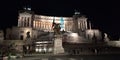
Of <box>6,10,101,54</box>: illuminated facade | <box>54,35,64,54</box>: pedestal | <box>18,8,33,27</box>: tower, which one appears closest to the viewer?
<box>54,35,64,54</box>: pedestal

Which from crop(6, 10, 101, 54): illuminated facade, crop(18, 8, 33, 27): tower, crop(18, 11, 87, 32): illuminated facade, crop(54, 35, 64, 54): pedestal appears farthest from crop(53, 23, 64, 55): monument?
crop(18, 8, 33, 27): tower

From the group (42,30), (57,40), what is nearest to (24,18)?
(42,30)

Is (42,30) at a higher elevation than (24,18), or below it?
below

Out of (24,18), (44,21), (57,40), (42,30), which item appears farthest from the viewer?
(44,21)

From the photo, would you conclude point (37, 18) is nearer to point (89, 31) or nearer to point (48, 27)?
point (48, 27)

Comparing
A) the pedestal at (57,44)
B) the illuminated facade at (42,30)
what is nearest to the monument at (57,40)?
the pedestal at (57,44)

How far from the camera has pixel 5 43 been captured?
64062 millimetres

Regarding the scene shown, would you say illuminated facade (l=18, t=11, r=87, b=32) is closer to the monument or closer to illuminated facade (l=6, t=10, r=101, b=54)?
illuminated facade (l=6, t=10, r=101, b=54)

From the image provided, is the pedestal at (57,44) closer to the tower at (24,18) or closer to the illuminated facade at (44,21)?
the illuminated facade at (44,21)

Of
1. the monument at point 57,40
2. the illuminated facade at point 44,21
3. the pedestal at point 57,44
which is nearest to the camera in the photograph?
the monument at point 57,40

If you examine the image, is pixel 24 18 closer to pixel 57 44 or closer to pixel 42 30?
pixel 42 30

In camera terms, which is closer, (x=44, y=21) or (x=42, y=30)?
(x=42, y=30)

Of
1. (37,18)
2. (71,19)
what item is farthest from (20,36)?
(71,19)

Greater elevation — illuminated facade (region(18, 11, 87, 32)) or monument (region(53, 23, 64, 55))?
illuminated facade (region(18, 11, 87, 32))
